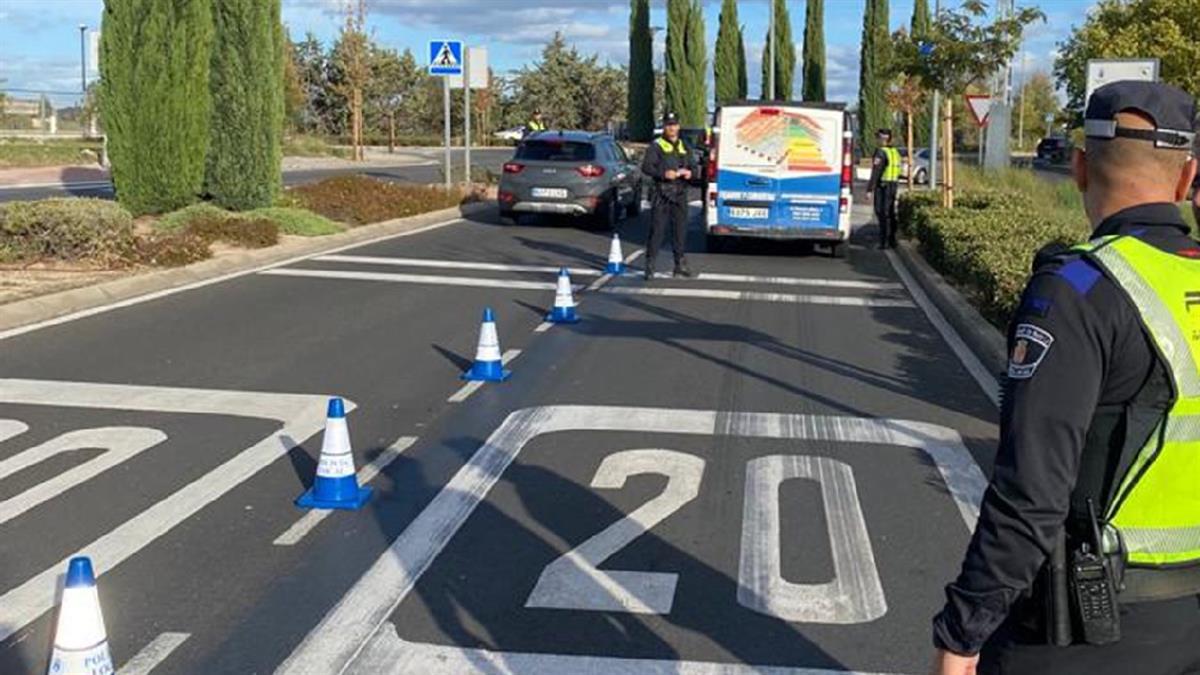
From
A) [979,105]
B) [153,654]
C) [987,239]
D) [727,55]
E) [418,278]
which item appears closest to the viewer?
[153,654]

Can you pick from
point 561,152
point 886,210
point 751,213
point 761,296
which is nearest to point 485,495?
point 761,296

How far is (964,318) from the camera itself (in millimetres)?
11969

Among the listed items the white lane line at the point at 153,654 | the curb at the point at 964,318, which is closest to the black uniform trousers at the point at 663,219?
the curb at the point at 964,318

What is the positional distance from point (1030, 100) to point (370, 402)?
108 m

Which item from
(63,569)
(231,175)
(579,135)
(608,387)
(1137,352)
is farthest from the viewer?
(579,135)

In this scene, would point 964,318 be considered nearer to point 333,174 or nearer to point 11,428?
point 11,428

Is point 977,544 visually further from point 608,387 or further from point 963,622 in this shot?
point 608,387

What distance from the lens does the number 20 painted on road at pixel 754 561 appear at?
480 centimetres

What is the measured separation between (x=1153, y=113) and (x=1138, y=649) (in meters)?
0.93

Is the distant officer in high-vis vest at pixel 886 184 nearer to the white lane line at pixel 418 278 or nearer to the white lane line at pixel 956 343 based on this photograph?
the white lane line at pixel 956 343

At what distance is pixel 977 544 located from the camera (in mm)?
2158

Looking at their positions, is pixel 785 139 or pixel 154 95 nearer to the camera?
pixel 154 95

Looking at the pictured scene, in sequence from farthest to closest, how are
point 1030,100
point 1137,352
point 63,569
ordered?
point 1030,100 → point 63,569 → point 1137,352

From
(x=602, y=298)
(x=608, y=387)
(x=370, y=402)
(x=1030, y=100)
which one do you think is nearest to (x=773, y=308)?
(x=602, y=298)
